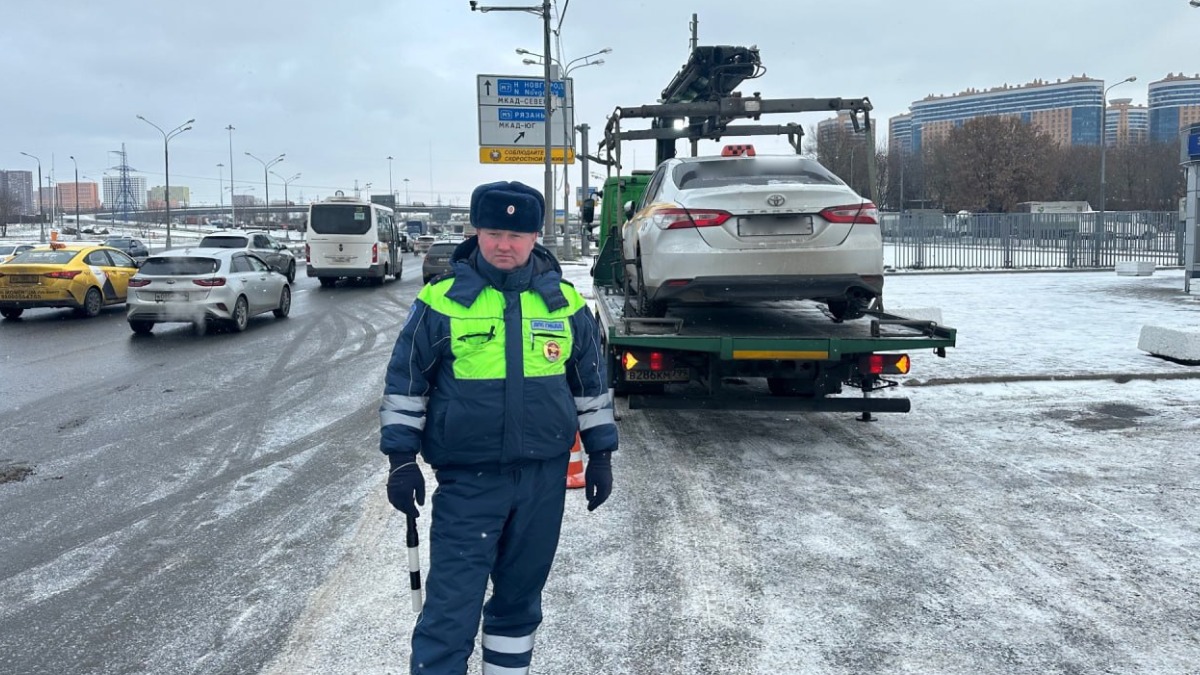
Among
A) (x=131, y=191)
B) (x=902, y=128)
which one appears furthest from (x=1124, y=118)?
(x=131, y=191)

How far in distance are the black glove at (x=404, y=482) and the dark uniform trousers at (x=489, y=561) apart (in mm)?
83

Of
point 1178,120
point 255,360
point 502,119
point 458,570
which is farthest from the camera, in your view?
point 1178,120

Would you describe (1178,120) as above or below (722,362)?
above

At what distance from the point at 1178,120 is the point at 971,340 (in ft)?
320

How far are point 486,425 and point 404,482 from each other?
342 millimetres

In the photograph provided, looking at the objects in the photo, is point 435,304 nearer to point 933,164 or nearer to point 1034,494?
point 1034,494

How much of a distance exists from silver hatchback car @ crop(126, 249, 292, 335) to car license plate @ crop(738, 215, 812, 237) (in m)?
11.0

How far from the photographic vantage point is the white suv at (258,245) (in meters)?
28.1

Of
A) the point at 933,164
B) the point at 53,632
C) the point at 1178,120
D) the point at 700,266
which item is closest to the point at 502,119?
the point at 700,266

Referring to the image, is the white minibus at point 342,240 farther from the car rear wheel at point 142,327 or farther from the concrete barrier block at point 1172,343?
the concrete barrier block at point 1172,343

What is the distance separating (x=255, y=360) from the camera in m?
12.4

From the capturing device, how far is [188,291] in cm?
1502

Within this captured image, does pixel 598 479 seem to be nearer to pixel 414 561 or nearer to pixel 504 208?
pixel 414 561

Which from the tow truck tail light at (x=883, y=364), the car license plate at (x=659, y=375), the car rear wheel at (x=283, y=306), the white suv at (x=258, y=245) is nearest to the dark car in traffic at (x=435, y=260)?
the white suv at (x=258, y=245)
